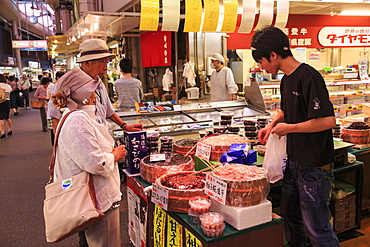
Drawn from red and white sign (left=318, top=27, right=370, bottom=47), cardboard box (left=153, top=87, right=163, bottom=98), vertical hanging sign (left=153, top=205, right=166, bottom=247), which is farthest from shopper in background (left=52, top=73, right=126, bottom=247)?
cardboard box (left=153, top=87, right=163, bottom=98)

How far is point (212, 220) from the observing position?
1.78 metres

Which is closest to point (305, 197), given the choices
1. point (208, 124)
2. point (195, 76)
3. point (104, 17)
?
point (208, 124)

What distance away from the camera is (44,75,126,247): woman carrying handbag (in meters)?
2.00

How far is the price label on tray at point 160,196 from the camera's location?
2.03 meters

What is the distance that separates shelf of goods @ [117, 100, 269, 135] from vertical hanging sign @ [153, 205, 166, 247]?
7.43 ft

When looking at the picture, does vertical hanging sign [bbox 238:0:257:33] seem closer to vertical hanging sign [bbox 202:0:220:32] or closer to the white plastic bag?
vertical hanging sign [bbox 202:0:220:32]

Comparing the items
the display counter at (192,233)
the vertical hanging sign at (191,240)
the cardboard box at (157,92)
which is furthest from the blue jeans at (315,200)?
the cardboard box at (157,92)

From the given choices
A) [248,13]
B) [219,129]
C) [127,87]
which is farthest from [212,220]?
[127,87]

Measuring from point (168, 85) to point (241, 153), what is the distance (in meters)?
8.26

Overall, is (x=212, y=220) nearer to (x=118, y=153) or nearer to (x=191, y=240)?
(x=191, y=240)

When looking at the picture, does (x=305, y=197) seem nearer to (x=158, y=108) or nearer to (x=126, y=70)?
(x=158, y=108)

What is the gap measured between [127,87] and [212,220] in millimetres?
4575

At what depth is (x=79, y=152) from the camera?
1.99 meters

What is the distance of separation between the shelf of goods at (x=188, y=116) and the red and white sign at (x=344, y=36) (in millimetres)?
2537
